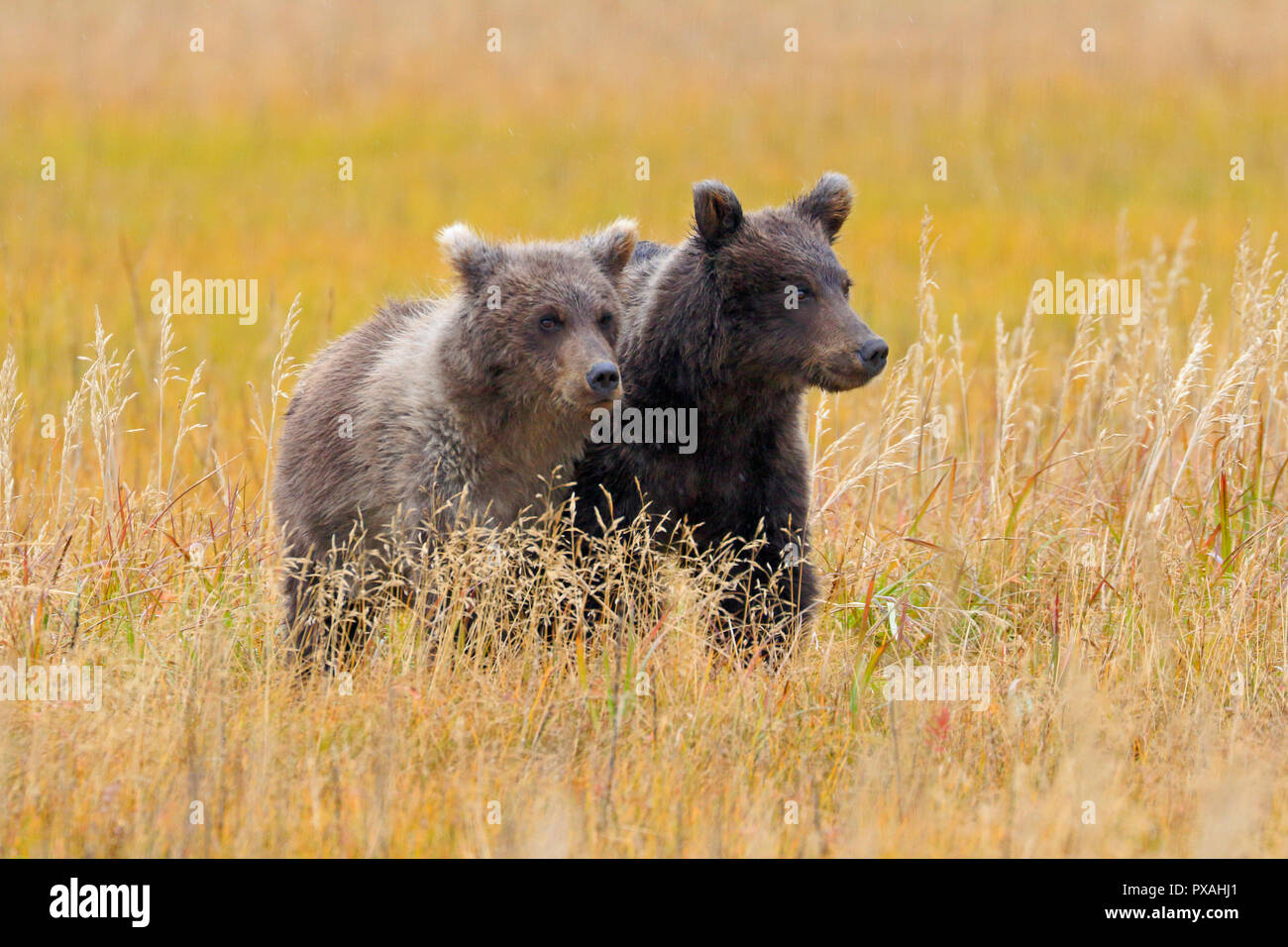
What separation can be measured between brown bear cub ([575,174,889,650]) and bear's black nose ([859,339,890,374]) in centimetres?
2

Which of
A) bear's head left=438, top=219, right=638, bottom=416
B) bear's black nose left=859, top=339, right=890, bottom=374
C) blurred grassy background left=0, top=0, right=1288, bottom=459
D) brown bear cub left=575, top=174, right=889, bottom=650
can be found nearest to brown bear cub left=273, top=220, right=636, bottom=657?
bear's head left=438, top=219, right=638, bottom=416

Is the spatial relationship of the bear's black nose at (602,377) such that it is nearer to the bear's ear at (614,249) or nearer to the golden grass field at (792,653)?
the golden grass field at (792,653)

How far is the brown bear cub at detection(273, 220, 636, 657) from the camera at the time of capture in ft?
19.7

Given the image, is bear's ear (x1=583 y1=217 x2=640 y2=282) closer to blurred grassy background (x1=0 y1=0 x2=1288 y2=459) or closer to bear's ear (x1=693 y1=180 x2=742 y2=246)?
bear's ear (x1=693 y1=180 x2=742 y2=246)

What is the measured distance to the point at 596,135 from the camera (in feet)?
73.9

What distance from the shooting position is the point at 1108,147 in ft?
74.3

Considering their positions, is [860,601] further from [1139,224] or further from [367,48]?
[367,48]

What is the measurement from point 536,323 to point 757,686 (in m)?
1.76

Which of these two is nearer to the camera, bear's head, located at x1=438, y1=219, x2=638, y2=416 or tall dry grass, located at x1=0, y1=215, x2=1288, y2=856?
tall dry grass, located at x1=0, y1=215, x2=1288, y2=856

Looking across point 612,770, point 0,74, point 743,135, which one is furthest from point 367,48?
point 612,770

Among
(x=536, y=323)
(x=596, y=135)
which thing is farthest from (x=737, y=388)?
(x=596, y=135)

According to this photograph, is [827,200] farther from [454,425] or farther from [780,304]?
Result: [454,425]

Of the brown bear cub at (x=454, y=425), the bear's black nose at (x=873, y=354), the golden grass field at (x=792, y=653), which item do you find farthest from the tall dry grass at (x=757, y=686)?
the bear's black nose at (x=873, y=354)

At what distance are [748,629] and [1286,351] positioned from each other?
300 cm
